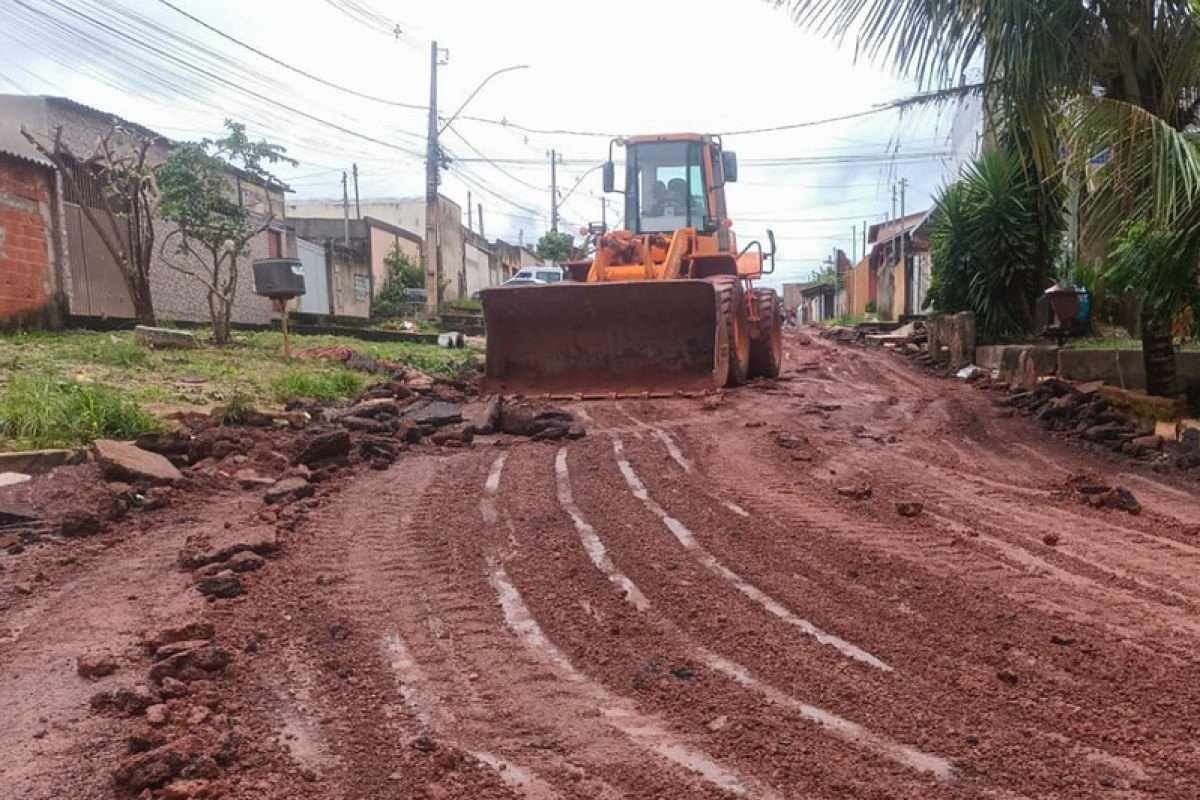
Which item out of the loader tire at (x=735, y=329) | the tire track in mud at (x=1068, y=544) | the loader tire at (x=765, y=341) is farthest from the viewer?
the loader tire at (x=765, y=341)

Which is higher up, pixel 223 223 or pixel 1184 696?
pixel 223 223

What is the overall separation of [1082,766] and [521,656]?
5.80ft

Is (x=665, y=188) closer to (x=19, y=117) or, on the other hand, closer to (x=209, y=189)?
(x=209, y=189)

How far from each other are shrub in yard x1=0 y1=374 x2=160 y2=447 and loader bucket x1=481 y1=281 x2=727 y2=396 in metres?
4.12

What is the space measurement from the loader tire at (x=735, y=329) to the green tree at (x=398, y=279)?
2352 cm

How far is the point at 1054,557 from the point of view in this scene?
4.30 metres

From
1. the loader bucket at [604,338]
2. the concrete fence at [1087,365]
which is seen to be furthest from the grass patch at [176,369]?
the concrete fence at [1087,365]

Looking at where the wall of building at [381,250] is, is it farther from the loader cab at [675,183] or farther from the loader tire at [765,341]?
the loader tire at [765,341]

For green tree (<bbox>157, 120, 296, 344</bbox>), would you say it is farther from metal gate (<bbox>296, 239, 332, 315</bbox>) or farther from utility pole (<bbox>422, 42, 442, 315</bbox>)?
metal gate (<bbox>296, 239, 332, 315</bbox>)

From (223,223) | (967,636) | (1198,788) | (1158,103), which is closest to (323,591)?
(967,636)

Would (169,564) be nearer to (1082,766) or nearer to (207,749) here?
(207,749)

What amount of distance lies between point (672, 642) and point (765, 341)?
29.4 ft

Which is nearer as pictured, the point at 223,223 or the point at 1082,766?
the point at 1082,766

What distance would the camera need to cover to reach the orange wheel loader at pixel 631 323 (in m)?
9.84
